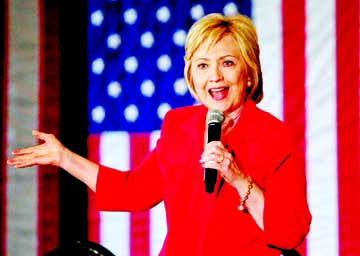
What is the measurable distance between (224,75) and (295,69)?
0.33m

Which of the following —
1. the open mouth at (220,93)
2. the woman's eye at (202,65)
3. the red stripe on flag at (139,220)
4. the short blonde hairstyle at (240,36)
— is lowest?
the red stripe on flag at (139,220)

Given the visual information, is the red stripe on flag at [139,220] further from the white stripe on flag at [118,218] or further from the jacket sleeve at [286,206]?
the jacket sleeve at [286,206]

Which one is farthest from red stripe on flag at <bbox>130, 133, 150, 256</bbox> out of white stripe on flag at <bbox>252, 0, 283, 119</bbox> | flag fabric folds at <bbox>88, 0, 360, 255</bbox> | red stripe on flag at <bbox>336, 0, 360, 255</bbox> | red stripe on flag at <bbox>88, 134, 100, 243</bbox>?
red stripe on flag at <bbox>336, 0, 360, 255</bbox>

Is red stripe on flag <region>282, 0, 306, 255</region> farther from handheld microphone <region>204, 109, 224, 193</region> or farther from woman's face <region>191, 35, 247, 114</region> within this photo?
handheld microphone <region>204, 109, 224, 193</region>

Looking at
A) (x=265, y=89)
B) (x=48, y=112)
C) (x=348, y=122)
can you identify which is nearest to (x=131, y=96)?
(x=48, y=112)

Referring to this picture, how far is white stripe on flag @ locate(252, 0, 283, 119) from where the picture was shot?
1712mm

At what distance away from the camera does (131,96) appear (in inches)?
74.2

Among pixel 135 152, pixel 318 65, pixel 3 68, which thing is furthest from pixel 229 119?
pixel 3 68

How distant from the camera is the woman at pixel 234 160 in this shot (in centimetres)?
133

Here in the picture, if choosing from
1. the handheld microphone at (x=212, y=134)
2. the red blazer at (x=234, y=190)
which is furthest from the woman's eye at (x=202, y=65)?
the handheld microphone at (x=212, y=134)

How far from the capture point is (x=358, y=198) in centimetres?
165

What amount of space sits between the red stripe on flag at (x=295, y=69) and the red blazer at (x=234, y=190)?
0.78 feet

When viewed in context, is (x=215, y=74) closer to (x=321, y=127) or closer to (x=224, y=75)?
(x=224, y=75)

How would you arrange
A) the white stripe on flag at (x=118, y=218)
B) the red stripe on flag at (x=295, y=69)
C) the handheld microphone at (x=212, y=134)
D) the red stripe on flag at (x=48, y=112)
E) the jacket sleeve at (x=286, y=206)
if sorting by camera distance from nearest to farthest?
the handheld microphone at (x=212, y=134) → the jacket sleeve at (x=286, y=206) → the red stripe on flag at (x=295, y=69) → the white stripe on flag at (x=118, y=218) → the red stripe on flag at (x=48, y=112)
